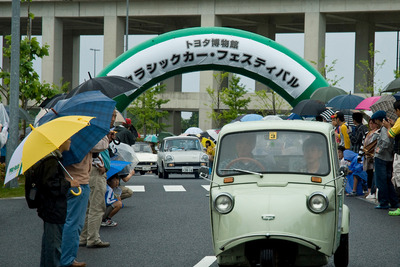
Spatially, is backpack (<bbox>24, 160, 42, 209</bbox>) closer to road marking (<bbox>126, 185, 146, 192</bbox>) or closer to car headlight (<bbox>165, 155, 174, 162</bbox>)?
road marking (<bbox>126, 185, 146, 192</bbox>)

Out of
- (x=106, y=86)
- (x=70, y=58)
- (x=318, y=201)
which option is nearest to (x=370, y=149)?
(x=106, y=86)

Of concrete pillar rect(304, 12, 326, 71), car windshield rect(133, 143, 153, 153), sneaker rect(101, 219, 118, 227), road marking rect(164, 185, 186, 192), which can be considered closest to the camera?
sneaker rect(101, 219, 118, 227)

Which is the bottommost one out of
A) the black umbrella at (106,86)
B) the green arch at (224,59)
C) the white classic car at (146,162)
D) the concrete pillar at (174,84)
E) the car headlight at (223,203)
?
the white classic car at (146,162)

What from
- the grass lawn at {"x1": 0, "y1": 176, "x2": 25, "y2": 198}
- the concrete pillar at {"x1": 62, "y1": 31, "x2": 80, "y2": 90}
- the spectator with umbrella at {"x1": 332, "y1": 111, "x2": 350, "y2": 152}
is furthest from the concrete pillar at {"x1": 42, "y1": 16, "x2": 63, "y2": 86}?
the spectator with umbrella at {"x1": 332, "y1": 111, "x2": 350, "y2": 152}

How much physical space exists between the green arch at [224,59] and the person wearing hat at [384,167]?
372 inches

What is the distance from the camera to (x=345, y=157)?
746 inches

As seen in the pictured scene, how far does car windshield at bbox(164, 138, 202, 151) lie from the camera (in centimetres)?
3209

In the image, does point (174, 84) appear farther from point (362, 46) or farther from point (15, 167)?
point (15, 167)

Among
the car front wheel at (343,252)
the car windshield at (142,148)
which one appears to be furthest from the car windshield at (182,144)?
the car front wheel at (343,252)

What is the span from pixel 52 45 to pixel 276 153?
62.2 meters

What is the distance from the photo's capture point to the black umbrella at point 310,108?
21.7 meters

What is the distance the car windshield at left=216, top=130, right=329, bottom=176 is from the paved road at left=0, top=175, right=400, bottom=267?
149 centimetres

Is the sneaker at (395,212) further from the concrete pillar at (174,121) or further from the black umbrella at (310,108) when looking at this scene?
the concrete pillar at (174,121)

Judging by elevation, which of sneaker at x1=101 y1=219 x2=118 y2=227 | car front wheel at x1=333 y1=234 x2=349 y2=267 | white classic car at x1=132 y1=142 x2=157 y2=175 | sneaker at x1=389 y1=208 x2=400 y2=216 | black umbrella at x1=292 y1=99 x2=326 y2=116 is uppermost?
black umbrella at x1=292 y1=99 x2=326 y2=116
